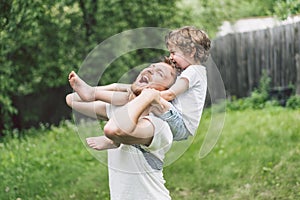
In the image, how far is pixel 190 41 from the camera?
9.96ft

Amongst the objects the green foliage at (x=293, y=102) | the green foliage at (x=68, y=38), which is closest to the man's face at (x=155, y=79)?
the green foliage at (x=293, y=102)

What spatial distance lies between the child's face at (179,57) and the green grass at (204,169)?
3044 mm

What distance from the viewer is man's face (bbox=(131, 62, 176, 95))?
288 centimetres

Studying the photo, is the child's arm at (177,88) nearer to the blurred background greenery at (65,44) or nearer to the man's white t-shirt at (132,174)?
the man's white t-shirt at (132,174)

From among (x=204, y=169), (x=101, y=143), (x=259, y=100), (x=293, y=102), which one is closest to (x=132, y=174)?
(x=101, y=143)

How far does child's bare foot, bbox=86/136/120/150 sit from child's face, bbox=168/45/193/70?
1.73 feet

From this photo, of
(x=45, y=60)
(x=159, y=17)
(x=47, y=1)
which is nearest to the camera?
(x=47, y=1)

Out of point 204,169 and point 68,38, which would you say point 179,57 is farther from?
point 68,38

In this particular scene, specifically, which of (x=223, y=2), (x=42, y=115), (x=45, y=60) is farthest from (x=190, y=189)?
(x=223, y=2)

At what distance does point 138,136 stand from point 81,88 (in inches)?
17.0

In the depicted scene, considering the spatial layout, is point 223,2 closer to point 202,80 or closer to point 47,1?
point 47,1

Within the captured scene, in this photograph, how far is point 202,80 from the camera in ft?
10.0

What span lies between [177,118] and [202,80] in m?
0.27

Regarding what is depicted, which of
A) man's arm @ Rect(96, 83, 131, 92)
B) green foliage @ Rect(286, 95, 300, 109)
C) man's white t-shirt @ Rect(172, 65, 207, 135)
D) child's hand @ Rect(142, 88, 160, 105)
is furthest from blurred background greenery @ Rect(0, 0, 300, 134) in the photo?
child's hand @ Rect(142, 88, 160, 105)
